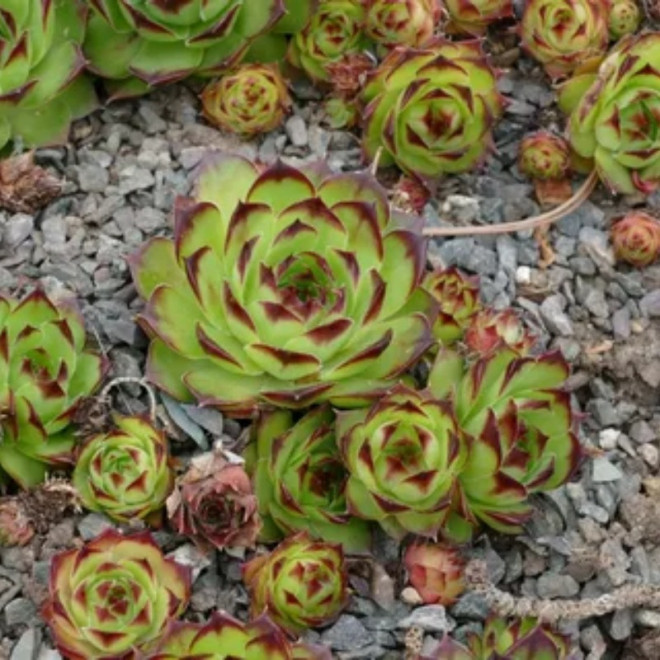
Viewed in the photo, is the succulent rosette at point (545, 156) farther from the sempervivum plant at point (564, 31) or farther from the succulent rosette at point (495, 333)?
the succulent rosette at point (495, 333)

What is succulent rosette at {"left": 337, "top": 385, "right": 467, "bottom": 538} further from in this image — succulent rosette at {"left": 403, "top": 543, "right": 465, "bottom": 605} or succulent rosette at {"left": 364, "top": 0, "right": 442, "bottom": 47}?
succulent rosette at {"left": 364, "top": 0, "right": 442, "bottom": 47}

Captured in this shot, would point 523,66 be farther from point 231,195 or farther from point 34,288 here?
point 34,288

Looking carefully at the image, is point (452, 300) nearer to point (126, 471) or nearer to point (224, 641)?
point (126, 471)

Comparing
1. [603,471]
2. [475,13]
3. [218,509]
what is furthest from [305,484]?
[475,13]

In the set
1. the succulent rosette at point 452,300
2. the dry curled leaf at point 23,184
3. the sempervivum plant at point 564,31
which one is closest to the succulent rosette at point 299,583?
the succulent rosette at point 452,300

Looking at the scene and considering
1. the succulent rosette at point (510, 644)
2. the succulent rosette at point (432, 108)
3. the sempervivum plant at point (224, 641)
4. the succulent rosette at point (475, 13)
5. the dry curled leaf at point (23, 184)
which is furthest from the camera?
the succulent rosette at point (475, 13)

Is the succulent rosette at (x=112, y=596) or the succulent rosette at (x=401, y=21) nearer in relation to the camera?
the succulent rosette at (x=112, y=596)

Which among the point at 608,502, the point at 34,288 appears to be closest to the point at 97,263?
the point at 34,288
